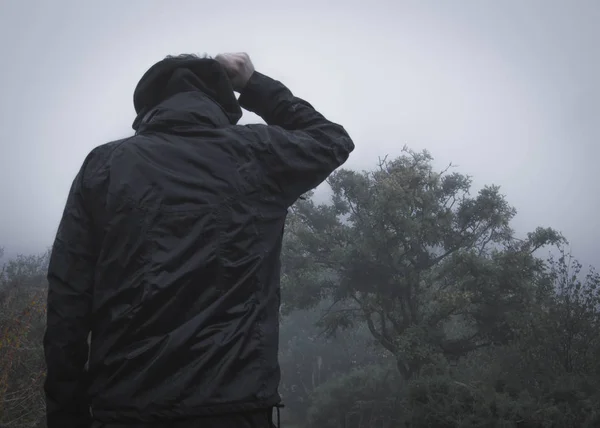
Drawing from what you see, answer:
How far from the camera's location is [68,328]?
129cm

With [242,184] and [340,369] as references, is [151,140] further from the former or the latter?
[340,369]

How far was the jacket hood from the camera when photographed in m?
1.50

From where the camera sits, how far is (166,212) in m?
1.28

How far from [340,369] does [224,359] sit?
28.5 metres

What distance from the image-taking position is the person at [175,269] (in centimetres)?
116

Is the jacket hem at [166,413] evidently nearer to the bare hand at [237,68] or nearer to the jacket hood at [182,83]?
the jacket hood at [182,83]

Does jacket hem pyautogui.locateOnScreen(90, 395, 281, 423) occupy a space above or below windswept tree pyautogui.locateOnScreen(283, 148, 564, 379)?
below

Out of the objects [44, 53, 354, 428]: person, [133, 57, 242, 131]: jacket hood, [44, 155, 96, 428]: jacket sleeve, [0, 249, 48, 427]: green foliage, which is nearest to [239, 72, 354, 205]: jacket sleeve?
[44, 53, 354, 428]: person

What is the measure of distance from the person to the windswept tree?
39.9 ft

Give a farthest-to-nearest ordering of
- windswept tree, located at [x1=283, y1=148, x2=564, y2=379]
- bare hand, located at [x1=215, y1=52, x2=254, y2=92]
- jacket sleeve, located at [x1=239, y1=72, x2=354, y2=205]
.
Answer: windswept tree, located at [x1=283, y1=148, x2=564, y2=379]
bare hand, located at [x1=215, y1=52, x2=254, y2=92]
jacket sleeve, located at [x1=239, y1=72, x2=354, y2=205]

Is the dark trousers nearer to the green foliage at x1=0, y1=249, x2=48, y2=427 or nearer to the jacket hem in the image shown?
the jacket hem

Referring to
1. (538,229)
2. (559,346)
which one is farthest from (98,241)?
(538,229)

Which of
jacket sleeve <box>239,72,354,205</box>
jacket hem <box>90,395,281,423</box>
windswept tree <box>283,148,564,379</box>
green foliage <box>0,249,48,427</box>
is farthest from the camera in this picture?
windswept tree <box>283,148,564,379</box>

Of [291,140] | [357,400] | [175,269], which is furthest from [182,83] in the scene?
[357,400]
